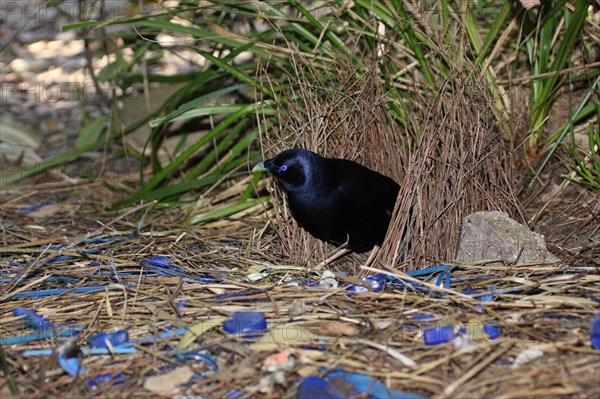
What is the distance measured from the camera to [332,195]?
2.90 metres

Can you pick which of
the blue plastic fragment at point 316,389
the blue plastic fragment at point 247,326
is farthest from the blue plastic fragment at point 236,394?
the blue plastic fragment at point 247,326

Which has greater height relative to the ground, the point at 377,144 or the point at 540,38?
the point at 540,38

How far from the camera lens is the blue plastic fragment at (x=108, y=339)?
7.30 feet

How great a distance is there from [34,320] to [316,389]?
1056 millimetres

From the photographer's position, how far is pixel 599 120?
128 inches

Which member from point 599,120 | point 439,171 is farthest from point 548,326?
point 599,120

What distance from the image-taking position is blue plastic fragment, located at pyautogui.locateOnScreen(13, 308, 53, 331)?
238 centimetres

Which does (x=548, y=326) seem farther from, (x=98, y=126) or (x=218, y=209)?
(x=98, y=126)

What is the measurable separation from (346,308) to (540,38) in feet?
6.27

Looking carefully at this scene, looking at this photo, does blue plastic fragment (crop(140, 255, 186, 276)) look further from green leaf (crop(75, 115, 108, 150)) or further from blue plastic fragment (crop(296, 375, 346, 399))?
green leaf (crop(75, 115, 108, 150))

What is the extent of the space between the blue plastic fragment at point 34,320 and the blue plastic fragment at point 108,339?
200 mm

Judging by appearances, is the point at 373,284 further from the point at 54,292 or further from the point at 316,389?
the point at 54,292

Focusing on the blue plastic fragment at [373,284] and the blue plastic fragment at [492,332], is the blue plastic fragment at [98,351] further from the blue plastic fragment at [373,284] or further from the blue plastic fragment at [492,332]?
the blue plastic fragment at [492,332]

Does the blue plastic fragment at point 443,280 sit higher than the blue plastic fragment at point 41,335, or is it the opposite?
the blue plastic fragment at point 443,280
